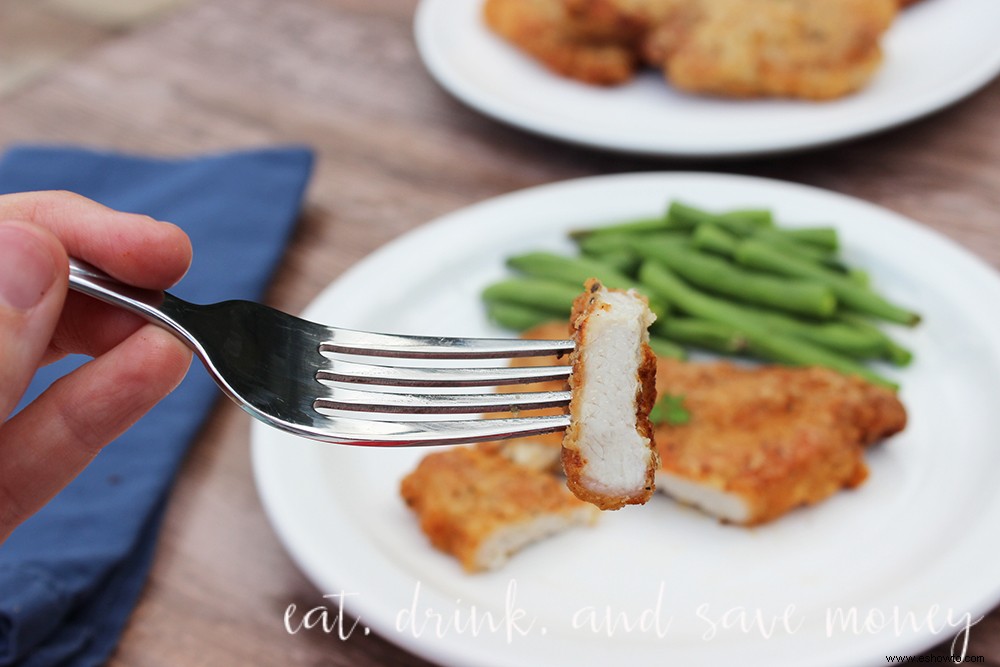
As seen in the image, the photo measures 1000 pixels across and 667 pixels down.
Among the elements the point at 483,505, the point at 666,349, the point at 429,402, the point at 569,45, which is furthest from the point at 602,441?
the point at 569,45

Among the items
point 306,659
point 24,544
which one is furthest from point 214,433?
point 306,659

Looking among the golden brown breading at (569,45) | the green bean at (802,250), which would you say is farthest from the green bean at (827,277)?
the golden brown breading at (569,45)

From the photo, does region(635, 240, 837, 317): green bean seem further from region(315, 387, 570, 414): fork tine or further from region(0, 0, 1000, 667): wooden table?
region(315, 387, 570, 414): fork tine

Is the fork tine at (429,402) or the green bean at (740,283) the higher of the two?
the fork tine at (429,402)

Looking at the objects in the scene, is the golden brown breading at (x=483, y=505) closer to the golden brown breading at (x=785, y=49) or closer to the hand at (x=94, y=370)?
the hand at (x=94, y=370)

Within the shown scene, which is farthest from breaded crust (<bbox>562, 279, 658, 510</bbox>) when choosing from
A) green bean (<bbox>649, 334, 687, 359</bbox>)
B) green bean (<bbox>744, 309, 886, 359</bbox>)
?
green bean (<bbox>744, 309, 886, 359</bbox>)

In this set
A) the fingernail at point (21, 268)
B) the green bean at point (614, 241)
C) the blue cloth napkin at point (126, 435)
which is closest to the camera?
the fingernail at point (21, 268)

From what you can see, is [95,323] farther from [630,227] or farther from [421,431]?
[630,227]

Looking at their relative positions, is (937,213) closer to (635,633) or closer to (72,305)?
(635,633)
